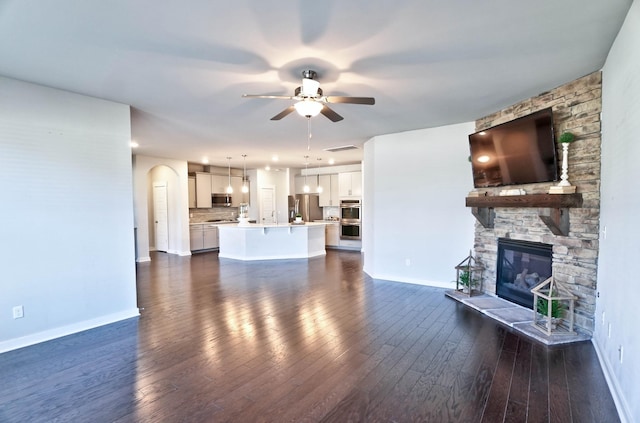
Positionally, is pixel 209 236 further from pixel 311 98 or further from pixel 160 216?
pixel 311 98

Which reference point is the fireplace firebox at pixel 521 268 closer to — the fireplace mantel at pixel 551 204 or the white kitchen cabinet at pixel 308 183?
the fireplace mantel at pixel 551 204

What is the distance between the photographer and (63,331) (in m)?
3.35

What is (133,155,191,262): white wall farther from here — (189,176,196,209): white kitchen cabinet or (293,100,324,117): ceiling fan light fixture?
(293,100,324,117): ceiling fan light fixture

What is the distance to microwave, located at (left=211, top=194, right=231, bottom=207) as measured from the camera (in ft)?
31.8

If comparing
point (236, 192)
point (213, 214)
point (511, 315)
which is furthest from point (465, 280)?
point (213, 214)

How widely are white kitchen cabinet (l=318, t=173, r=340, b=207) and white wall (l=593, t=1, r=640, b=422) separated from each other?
719cm

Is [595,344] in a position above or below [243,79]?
below

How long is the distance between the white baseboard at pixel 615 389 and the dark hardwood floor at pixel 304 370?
0.05m

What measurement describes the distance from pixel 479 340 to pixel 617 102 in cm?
244

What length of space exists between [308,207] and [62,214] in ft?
23.9

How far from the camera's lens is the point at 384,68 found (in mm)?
2844

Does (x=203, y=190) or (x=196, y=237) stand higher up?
(x=203, y=190)

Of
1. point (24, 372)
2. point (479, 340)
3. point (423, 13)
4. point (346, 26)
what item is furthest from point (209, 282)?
point (423, 13)

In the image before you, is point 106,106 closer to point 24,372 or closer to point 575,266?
point 24,372
